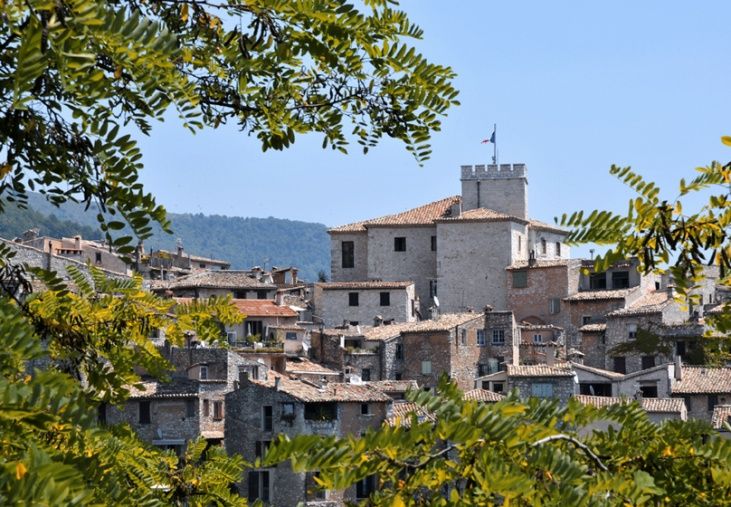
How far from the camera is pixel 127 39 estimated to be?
3875 millimetres

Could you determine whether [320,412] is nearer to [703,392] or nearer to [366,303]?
[703,392]

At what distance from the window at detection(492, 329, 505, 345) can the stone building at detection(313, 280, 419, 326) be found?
319 inches

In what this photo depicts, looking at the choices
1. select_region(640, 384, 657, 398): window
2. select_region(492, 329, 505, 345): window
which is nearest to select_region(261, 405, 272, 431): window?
select_region(640, 384, 657, 398): window

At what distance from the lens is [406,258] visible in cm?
8156

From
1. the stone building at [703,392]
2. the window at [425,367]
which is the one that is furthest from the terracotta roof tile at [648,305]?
the window at [425,367]

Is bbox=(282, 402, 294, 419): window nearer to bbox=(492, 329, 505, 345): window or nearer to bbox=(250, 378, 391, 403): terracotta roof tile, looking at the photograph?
bbox=(250, 378, 391, 403): terracotta roof tile

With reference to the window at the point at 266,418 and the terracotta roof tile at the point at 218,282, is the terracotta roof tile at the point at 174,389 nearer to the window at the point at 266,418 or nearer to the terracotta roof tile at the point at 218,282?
the window at the point at 266,418

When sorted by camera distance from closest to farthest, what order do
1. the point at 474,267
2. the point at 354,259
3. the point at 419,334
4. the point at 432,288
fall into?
the point at 419,334 < the point at 474,267 < the point at 432,288 < the point at 354,259

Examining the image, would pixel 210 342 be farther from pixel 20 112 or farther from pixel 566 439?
pixel 566 439

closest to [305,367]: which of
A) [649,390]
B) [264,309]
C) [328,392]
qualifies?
[264,309]

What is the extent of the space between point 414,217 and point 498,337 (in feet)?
50.7

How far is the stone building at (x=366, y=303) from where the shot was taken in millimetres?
76312

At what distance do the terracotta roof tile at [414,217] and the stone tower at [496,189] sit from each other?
3.17ft

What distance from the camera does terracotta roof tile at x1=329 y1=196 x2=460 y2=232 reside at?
81.9 metres
